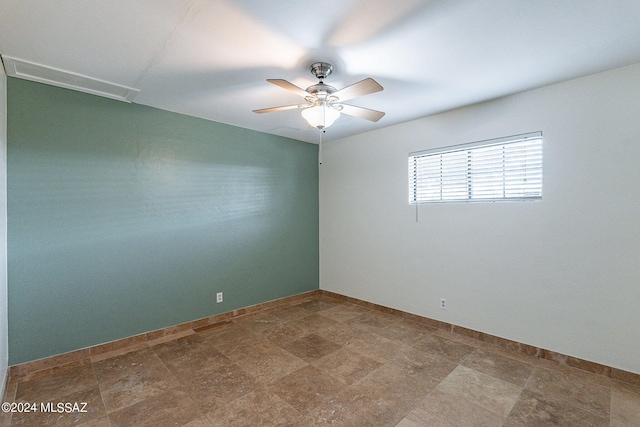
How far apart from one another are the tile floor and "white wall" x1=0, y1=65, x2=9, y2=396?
28 centimetres

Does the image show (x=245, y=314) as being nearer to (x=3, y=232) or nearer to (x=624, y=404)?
(x=3, y=232)

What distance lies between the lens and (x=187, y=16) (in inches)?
63.9

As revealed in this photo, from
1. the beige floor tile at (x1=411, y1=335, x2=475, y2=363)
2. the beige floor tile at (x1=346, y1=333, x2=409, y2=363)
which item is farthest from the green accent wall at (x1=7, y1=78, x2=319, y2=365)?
the beige floor tile at (x1=411, y1=335, x2=475, y2=363)

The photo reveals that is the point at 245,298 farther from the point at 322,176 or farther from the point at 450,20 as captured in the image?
the point at 450,20

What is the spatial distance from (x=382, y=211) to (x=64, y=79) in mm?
3549

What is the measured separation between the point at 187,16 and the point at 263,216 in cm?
270

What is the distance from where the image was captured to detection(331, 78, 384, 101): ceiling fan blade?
5.95 ft

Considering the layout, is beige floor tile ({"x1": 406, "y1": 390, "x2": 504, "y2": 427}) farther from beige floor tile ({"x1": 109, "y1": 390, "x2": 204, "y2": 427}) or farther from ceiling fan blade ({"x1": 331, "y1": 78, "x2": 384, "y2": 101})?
ceiling fan blade ({"x1": 331, "y1": 78, "x2": 384, "y2": 101})

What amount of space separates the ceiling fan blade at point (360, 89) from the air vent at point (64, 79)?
1.95m

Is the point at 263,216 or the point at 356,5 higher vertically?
the point at 356,5

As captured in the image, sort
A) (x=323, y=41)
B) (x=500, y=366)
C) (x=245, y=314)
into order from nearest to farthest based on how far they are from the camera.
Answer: (x=323, y=41) → (x=500, y=366) → (x=245, y=314)

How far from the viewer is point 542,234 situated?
2.60 m

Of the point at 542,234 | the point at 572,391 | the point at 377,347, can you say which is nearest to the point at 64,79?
the point at 377,347

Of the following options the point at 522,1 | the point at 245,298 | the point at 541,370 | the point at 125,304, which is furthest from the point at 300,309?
the point at 522,1
